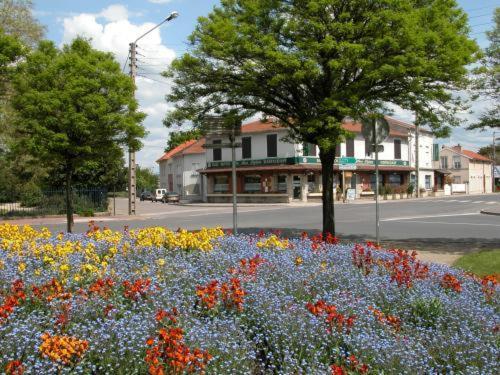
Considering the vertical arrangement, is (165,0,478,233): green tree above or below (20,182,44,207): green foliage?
above

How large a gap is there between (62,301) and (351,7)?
9322 mm

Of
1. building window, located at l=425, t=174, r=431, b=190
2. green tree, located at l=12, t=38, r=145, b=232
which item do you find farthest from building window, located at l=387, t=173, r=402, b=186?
green tree, located at l=12, t=38, r=145, b=232

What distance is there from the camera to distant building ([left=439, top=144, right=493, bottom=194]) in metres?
79.9

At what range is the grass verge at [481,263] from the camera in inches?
354

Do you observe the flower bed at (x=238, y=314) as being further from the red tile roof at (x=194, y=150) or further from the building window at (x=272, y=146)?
the red tile roof at (x=194, y=150)

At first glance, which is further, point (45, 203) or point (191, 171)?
point (191, 171)

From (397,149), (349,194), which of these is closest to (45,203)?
(349,194)

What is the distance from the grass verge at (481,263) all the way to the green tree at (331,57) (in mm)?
3411

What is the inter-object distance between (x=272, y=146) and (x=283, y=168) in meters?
3.31

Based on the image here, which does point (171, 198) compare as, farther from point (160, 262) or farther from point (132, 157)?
point (160, 262)

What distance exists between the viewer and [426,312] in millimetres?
4484

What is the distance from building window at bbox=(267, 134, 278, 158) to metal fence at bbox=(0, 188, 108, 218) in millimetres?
20861

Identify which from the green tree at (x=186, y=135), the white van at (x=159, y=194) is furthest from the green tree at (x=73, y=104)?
the white van at (x=159, y=194)

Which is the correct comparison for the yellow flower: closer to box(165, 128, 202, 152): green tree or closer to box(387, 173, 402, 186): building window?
box(165, 128, 202, 152): green tree
